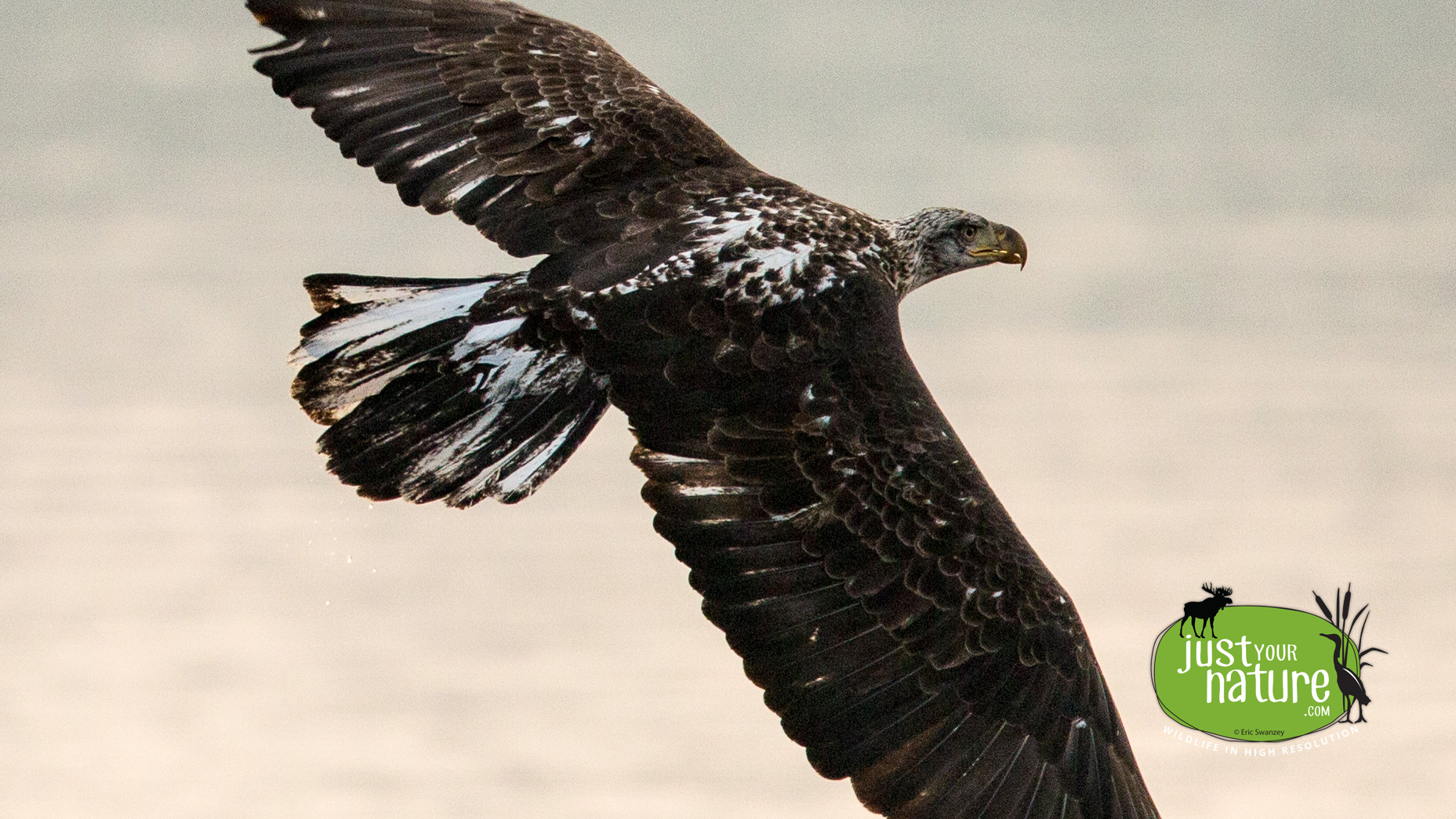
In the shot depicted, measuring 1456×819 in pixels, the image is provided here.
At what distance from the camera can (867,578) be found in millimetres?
7012

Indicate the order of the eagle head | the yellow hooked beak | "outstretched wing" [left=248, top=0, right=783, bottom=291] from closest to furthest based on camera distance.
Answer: "outstretched wing" [left=248, top=0, right=783, bottom=291], the eagle head, the yellow hooked beak

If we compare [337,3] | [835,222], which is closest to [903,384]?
[835,222]

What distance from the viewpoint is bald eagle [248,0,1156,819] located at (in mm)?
6945

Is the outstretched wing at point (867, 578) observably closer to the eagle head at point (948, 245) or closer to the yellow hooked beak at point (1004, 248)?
the eagle head at point (948, 245)

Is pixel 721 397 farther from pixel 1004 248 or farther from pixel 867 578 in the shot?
pixel 1004 248

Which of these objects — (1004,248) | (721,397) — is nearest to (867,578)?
(721,397)

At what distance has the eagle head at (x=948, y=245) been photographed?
835 centimetres

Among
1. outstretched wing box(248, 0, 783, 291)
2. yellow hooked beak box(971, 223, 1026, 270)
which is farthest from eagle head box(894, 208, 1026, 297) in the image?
outstretched wing box(248, 0, 783, 291)

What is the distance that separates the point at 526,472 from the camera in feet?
25.0

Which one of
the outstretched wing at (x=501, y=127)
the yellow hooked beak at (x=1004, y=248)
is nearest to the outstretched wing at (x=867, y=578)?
the outstretched wing at (x=501, y=127)

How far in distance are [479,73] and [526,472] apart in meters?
1.75

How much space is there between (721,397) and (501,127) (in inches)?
65.4

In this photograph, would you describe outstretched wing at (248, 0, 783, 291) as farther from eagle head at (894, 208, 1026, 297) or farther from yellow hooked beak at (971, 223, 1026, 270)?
yellow hooked beak at (971, 223, 1026, 270)

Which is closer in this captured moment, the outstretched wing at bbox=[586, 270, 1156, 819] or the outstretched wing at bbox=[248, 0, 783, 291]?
the outstretched wing at bbox=[586, 270, 1156, 819]
